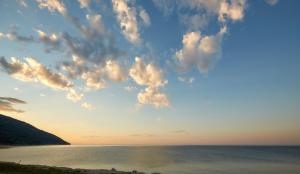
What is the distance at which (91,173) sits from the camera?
52.3m

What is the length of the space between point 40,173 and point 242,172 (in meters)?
57.2

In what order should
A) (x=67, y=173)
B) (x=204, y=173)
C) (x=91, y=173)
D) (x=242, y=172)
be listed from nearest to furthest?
(x=67, y=173) < (x=91, y=173) < (x=204, y=173) < (x=242, y=172)

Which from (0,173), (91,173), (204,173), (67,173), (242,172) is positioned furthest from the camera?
(242,172)

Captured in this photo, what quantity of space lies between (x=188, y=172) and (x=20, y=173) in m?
45.0

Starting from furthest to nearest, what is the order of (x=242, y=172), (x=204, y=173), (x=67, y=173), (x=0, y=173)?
(x=242, y=172), (x=204, y=173), (x=67, y=173), (x=0, y=173)

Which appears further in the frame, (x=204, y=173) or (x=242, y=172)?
(x=242, y=172)

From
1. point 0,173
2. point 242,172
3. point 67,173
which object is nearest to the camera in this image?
point 0,173

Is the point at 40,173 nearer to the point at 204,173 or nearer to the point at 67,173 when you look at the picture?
the point at 67,173

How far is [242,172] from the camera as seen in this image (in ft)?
259

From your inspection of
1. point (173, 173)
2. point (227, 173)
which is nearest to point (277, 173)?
point (227, 173)

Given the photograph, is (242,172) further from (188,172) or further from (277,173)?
(188,172)

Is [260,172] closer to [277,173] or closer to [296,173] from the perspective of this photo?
[277,173]

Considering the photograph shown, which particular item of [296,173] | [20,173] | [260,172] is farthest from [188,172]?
[20,173]

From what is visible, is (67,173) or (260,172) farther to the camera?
Answer: (260,172)
